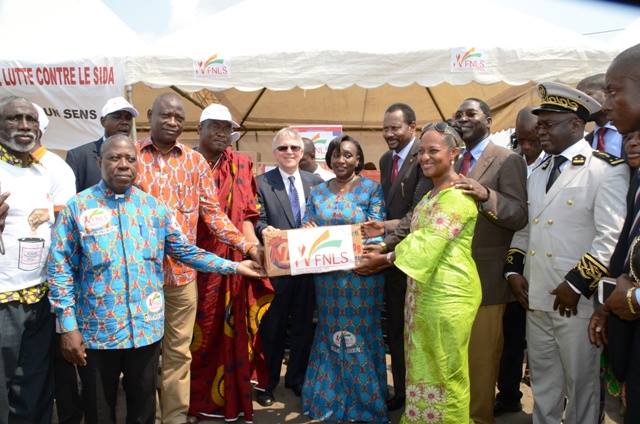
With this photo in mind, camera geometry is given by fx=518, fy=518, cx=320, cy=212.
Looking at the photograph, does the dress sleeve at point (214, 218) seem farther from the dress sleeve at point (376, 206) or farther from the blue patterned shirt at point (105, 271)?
the dress sleeve at point (376, 206)

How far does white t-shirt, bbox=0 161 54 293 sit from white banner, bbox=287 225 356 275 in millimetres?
1544

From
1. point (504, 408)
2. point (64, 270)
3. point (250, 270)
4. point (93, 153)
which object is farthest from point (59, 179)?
point (504, 408)

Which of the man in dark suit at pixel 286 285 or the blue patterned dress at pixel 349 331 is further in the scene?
the man in dark suit at pixel 286 285

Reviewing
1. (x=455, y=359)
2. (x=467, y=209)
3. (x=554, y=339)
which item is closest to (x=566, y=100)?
(x=467, y=209)

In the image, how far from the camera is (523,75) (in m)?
6.12

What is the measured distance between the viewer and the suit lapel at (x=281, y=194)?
4.51 m

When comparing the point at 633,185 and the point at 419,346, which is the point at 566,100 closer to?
the point at 633,185

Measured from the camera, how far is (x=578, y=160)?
3.17m

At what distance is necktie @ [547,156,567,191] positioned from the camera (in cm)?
332

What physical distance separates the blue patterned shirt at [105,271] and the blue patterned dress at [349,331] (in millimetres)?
1404

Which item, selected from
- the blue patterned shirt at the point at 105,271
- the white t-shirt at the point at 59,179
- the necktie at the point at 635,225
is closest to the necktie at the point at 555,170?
the necktie at the point at 635,225

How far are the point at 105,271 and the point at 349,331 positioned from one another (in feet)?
6.23

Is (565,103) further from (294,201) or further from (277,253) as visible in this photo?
(294,201)

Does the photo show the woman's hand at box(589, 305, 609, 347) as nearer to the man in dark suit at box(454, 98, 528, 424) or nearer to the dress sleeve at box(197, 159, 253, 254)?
the man in dark suit at box(454, 98, 528, 424)
